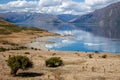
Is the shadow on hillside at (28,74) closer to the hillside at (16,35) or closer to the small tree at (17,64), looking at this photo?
the small tree at (17,64)

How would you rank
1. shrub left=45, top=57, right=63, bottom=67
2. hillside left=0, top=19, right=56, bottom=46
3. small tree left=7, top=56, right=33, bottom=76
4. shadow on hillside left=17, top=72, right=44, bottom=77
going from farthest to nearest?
hillside left=0, top=19, right=56, bottom=46, shrub left=45, top=57, right=63, bottom=67, shadow on hillside left=17, top=72, right=44, bottom=77, small tree left=7, top=56, right=33, bottom=76

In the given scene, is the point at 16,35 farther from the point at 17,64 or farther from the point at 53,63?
the point at 17,64

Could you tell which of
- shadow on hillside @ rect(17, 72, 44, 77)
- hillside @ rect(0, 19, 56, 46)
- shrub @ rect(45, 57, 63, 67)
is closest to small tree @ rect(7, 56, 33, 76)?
shadow on hillside @ rect(17, 72, 44, 77)

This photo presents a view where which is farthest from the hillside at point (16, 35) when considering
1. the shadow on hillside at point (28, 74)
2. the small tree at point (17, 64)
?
the small tree at point (17, 64)

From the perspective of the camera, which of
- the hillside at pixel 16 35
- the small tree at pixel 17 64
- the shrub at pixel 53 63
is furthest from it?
the hillside at pixel 16 35

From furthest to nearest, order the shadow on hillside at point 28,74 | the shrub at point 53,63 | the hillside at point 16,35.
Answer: the hillside at point 16,35, the shrub at point 53,63, the shadow on hillside at point 28,74

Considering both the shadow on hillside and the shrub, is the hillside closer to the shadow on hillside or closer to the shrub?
the shrub

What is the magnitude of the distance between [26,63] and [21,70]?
2.66 meters

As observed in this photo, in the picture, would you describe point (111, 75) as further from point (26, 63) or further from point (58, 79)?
point (26, 63)

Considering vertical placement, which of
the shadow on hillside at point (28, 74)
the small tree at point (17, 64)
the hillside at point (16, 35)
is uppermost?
the small tree at point (17, 64)

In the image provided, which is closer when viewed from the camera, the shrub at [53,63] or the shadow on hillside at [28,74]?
the shadow on hillside at [28,74]

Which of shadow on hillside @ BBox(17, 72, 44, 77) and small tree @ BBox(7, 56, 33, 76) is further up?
small tree @ BBox(7, 56, 33, 76)

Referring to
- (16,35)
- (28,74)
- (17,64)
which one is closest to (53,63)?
(28,74)

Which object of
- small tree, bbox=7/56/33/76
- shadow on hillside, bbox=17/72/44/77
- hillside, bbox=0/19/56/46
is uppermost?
small tree, bbox=7/56/33/76
